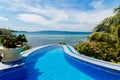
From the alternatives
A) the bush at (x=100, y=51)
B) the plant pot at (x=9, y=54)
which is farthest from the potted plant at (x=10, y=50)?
the bush at (x=100, y=51)

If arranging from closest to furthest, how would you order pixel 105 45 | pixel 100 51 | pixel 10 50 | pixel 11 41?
pixel 10 50
pixel 11 41
pixel 100 51
pixel 105 45

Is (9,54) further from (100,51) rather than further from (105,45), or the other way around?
(105,45)

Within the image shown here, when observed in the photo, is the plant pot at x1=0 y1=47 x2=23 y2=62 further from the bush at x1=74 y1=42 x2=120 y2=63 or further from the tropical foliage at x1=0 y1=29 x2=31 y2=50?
the bush at x1=74 y1=42 x2=120 y2=63

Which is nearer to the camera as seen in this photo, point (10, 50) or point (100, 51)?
point (10, 50)

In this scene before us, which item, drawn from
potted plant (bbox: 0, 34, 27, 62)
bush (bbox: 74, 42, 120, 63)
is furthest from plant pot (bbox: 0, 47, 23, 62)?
bush (bbox: 74, 42, 120, 63)

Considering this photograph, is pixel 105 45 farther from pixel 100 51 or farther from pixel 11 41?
pixel 11 41

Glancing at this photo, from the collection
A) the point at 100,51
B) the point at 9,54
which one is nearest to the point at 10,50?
the point at 9,54

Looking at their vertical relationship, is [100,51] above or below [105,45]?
below

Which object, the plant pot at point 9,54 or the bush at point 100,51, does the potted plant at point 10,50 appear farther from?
the bush at point 100,51

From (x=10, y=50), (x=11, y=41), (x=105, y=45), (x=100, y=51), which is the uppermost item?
(x=11, y=41)

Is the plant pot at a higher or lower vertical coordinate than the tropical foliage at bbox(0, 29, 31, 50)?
lower

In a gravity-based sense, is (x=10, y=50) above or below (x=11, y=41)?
below

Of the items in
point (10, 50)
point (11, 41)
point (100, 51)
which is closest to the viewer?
point (10, 50)

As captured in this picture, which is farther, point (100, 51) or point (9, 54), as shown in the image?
point (100, 51)
